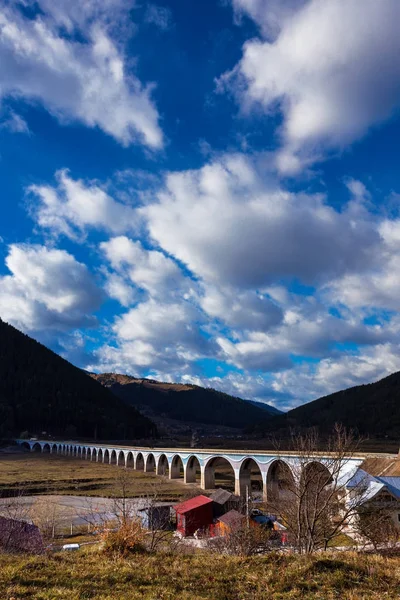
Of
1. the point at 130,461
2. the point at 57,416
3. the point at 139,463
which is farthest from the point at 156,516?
the point at 57,416

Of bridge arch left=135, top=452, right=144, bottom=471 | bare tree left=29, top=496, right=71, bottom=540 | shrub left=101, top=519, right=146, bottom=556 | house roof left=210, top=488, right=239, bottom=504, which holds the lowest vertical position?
bridge arch left=135, top=452, right=144, bottom=471

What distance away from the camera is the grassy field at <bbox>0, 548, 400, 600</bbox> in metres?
7.09

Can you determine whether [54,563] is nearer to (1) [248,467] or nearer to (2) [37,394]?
(1) [248,467]

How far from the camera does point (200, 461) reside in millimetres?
65375

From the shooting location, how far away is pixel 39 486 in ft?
199

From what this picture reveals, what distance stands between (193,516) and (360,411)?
132 meters

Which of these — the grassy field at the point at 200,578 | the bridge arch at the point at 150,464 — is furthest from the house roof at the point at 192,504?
the bridge arch at the point at 150,464

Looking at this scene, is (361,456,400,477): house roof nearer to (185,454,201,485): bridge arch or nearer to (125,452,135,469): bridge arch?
(185,454,201,485): bridge arch

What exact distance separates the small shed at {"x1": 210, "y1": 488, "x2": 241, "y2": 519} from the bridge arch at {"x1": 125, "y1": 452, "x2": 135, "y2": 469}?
59.6 meters

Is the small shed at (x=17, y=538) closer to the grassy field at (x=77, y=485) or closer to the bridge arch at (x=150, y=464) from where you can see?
the grassy field at (x=77, y=485)

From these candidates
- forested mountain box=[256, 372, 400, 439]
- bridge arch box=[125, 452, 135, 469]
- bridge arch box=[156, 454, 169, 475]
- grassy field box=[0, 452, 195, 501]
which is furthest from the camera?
forested mountain box=[256, 372, 400, 439]

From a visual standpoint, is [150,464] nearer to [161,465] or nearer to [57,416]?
[161,465]

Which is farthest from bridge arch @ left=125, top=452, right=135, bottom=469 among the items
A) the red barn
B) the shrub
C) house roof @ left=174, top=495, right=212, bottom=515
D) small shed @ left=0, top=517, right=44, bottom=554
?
the shrub

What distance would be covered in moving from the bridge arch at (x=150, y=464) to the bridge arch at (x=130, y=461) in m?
6.02
